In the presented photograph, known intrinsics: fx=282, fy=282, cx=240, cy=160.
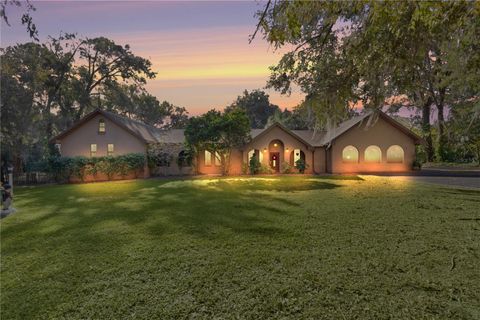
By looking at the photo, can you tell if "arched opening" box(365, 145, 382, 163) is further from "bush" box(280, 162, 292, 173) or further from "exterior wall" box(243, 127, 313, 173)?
"bush" box(280, 162, 292, 173)

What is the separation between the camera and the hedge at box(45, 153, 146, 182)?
2384 cm

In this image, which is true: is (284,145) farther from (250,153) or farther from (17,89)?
(17,89)

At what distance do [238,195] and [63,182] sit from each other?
694 inches

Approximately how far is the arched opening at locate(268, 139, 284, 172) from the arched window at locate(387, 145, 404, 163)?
1029 centimetres

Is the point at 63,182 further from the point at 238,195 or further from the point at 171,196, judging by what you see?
the point at 238,195

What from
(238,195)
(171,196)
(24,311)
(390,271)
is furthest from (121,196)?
(390,271)

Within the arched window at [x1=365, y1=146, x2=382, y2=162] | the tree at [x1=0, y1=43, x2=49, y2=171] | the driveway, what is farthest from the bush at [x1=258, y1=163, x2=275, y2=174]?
the tree at [x1=0, y1=43, x2=49, y2=171]

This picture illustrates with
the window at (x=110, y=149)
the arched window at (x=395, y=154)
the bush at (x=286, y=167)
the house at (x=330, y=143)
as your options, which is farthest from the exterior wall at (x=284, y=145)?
the window at (x=110, y=149)

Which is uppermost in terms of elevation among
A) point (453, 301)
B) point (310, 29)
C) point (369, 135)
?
point (310, 29)

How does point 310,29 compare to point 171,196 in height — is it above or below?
above

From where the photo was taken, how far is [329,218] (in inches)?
380

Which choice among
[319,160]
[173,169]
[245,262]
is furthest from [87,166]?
[245,262]

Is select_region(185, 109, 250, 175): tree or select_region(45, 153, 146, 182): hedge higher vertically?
select_region(185, 109, 250, 175): tree

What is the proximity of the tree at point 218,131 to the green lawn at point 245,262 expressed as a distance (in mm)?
14351
